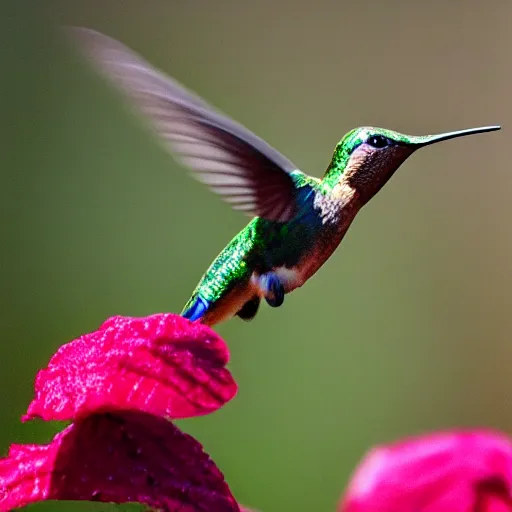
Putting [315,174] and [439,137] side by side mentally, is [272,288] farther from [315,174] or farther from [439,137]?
[315,174]

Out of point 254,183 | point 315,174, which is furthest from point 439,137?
point 315,174

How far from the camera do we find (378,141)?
742 millimetres

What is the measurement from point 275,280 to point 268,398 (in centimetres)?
171

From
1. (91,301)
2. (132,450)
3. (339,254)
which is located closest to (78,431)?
(132,450)

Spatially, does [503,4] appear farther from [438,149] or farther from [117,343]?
[117,343]

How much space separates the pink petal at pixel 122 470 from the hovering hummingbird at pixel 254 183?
0.79 feet

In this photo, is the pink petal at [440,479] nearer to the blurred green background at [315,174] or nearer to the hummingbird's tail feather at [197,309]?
the hummingbird's tail feather at [197,309]

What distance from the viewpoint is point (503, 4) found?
9.26 ft

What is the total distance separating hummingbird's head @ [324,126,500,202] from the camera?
2.40 ft

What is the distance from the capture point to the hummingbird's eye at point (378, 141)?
2.42ft

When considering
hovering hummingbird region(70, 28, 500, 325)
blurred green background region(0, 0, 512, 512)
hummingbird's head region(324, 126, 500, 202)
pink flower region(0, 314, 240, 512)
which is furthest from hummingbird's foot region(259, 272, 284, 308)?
blurred green background region(0, 0, 512, 512)

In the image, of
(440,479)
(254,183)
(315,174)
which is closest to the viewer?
(440,479)

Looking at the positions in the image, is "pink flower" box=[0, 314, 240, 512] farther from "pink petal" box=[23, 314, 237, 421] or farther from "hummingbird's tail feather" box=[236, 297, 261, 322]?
"hummingbird's tail feather" box=[236, 297, 261, 322]

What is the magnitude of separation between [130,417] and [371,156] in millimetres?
328
